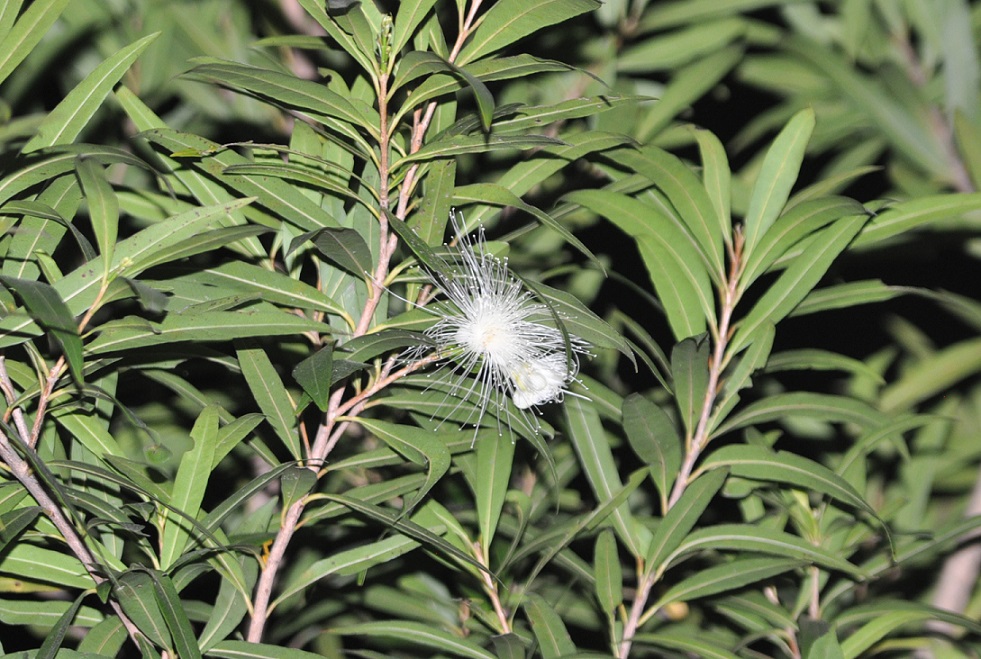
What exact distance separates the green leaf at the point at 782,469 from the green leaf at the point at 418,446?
0.83 feet

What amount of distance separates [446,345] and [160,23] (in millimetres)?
703

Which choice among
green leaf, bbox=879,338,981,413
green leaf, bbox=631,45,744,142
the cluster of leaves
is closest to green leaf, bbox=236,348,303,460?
the cluster of leaves

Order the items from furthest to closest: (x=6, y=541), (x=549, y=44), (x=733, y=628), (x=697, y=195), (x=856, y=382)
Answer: (x=856, y=382), (x=549, y=44), (x=733, y=628), (x=697, y=195), (x=6, y=541)

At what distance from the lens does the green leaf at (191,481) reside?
633 mm

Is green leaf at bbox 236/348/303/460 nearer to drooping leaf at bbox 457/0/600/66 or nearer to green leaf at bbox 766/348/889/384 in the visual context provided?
drooping leaf at bbox 457/0/600/66

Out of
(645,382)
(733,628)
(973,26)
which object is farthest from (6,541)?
(973,26)

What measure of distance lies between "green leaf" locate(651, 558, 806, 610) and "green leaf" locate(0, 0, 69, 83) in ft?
2.10

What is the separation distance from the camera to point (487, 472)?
0.73m

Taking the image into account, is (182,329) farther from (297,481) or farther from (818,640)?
(818,640)

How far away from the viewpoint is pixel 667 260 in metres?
0.78

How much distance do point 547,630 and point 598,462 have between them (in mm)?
156

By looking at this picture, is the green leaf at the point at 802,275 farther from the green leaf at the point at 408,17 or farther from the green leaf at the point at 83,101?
the green leaf at the point at 83,101

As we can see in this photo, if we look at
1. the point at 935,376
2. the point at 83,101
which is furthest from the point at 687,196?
the point at 935,376

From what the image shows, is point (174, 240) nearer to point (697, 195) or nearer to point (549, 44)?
point (697, 195)
